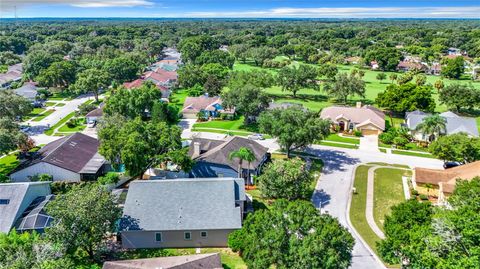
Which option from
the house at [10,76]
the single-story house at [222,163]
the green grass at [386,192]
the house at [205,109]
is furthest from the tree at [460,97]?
the house at [10,76]

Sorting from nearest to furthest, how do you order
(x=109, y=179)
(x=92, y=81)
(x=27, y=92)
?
(x=109, y=179), (x=92, y=81), (x=27, y=92)

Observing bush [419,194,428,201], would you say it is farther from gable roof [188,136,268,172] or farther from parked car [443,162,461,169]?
gable roof [188,136,268,172]

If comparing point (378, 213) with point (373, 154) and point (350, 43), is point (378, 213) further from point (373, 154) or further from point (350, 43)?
point (350, 43)

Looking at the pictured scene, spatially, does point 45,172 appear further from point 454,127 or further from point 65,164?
point 454,127

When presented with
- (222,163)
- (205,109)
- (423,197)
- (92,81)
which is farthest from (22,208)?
(92,81)

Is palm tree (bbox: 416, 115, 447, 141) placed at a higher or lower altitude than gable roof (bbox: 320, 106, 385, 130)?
higher

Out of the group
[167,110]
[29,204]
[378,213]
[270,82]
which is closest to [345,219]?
[378,213]

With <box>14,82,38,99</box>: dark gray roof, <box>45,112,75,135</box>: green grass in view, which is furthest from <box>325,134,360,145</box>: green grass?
<box>14,82,38,99</box>: dark gray roof
